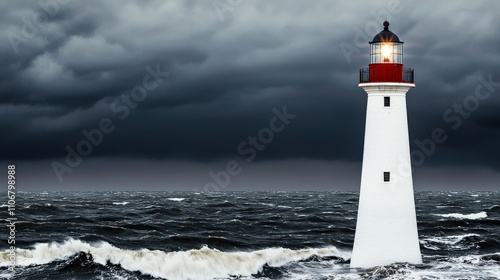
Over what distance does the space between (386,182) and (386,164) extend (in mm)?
600

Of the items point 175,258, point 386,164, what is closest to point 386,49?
point 386,164

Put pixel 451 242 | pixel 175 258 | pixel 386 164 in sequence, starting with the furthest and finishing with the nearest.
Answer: pixel 451 242, pixel 175 258, pixel 386 164

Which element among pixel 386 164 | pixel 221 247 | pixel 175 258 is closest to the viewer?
pixel 386 164

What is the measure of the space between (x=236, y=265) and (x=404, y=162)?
8.34 metres

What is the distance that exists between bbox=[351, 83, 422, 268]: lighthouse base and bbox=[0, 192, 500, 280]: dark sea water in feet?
2.48

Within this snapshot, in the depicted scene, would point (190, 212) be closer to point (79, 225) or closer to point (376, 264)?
point (79, 225)

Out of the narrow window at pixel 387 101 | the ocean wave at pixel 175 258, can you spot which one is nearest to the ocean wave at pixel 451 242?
the ocean wave at pixel 175 258

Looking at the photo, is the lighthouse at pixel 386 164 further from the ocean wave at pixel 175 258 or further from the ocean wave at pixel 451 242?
the ocean wave at pixel 451 242

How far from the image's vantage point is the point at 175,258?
94.7 ft

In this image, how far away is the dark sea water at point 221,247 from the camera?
90.2ft

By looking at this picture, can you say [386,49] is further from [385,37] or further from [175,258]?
[175,258]

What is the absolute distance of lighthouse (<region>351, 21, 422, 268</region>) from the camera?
2438 cm

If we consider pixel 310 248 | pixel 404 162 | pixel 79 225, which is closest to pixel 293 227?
Answer: pixel 310 248

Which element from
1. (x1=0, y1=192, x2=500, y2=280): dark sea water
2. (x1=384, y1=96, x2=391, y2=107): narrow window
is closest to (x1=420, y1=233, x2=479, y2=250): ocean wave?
(x1=0, y1=192, x2=500, y2=280): dark sea water
